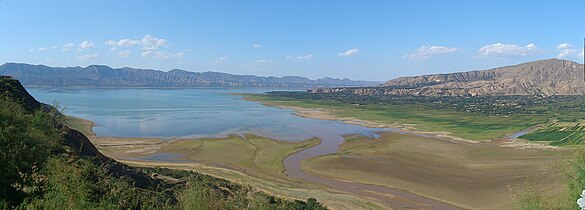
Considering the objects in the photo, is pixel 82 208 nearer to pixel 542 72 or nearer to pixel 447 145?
pixel 447 145

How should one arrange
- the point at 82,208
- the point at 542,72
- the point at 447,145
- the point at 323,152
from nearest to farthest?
the point at 82,208, the point at 323,152, the point at 447,145, the point at 542,72

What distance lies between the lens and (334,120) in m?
64.4

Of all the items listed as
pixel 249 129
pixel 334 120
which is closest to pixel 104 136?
pixel 249 129

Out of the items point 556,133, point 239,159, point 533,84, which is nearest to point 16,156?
point 239,159

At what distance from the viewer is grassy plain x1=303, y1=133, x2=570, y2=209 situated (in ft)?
77.9

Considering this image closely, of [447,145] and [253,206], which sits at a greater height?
[253,206]

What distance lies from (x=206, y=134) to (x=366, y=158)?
1910 cm

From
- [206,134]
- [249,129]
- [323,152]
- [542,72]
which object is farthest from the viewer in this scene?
[542,72]

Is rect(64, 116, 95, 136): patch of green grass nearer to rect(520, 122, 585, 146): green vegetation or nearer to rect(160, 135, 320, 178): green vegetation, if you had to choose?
rect(160, 135, 320, 178): green vegetation

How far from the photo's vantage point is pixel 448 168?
3062cm

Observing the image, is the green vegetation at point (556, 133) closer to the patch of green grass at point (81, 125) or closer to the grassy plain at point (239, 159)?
the grassy plain at point (239, 159)

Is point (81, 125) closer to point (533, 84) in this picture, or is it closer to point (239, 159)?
point (239, 159)

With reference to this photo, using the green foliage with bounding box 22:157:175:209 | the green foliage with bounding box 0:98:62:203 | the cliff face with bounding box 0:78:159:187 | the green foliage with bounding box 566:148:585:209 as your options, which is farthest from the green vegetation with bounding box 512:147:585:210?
the green foliage with bounding box 0:98:62:203

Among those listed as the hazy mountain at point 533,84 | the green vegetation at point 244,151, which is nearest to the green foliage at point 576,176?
the green vegetation at point 244,151
